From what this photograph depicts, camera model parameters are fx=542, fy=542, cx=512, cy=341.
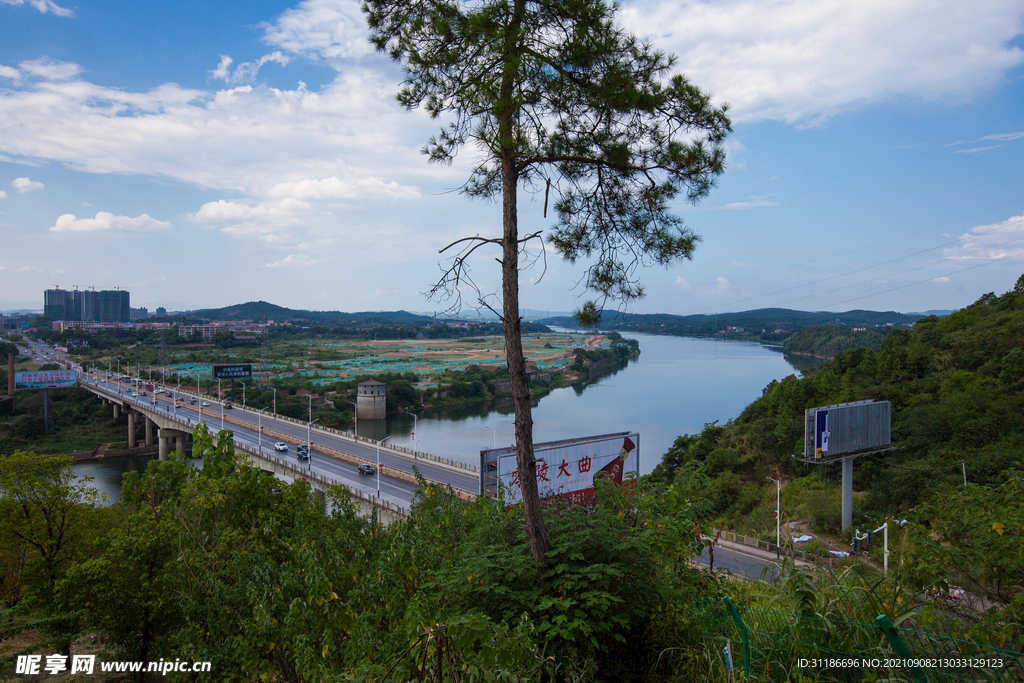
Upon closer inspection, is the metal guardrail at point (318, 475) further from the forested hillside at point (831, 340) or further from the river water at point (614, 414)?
the forested hillside at point (831, 340)

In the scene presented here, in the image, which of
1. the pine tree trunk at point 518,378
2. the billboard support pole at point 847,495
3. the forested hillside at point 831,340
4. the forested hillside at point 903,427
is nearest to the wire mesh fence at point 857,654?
the pine tree trunk at point 518,378

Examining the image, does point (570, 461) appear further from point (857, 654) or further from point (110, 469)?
point (110, 469)

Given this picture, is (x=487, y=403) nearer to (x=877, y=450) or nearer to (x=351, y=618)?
(x=877, y=450)

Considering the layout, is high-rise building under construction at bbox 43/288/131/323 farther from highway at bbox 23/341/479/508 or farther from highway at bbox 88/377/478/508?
highway at bbox 88/377/478/508

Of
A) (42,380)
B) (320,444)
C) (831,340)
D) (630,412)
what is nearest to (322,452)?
(320,444)

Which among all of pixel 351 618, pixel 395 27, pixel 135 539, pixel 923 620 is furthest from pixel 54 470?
pixel 923 620
